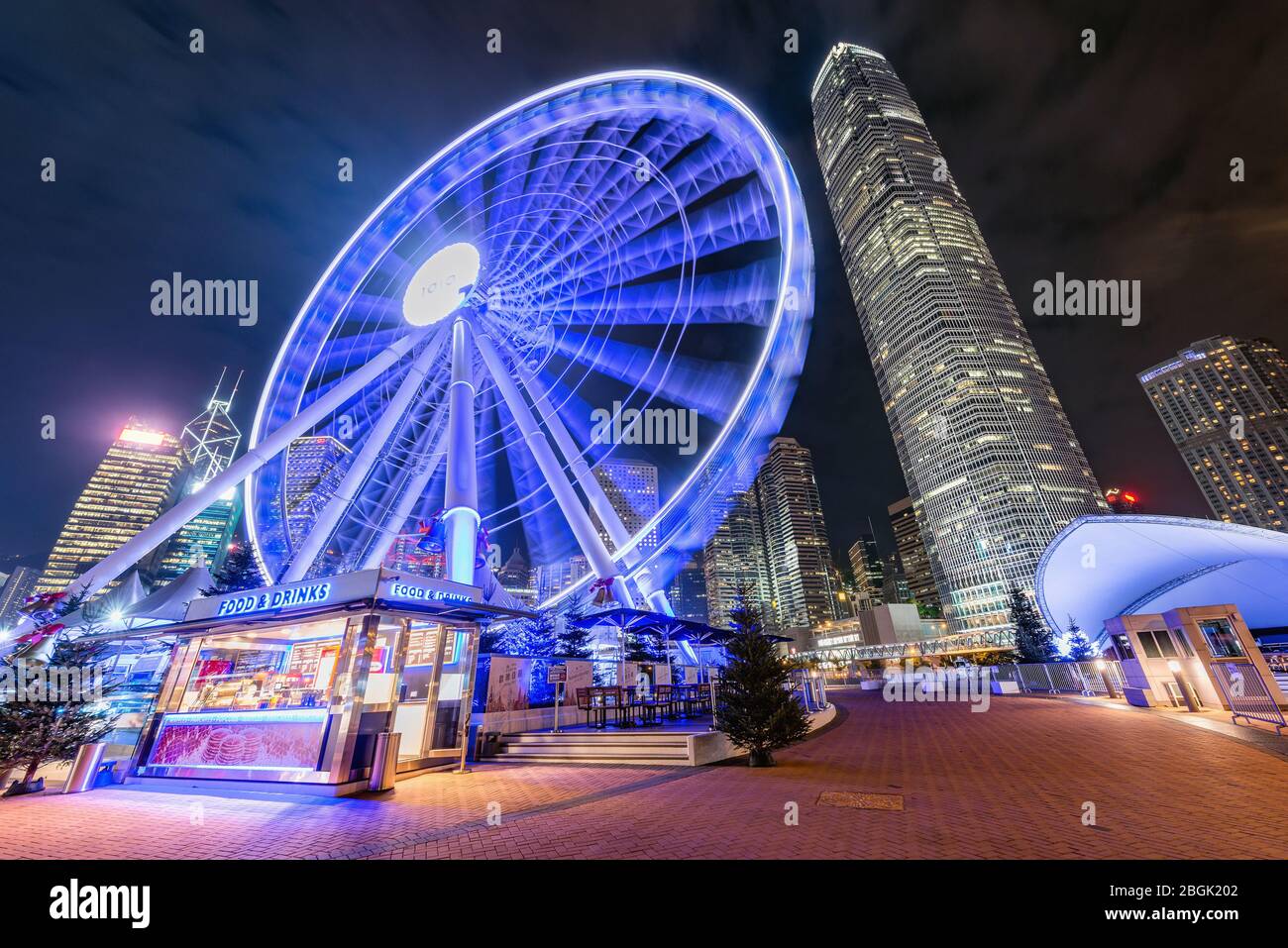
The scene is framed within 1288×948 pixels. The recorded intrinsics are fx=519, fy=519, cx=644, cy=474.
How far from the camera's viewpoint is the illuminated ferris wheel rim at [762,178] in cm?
1532

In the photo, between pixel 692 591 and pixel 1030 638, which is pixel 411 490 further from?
pixel 692 591

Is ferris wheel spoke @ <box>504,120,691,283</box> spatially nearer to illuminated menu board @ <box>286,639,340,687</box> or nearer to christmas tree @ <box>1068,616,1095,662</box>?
illuminated menu board @ <box>286,639,340,687</box>

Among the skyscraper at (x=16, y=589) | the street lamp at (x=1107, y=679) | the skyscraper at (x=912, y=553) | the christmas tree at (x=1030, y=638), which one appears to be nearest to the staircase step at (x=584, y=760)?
the street lamp at (x=1107, y=679)

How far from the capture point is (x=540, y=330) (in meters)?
19.4

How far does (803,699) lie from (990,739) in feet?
22.6

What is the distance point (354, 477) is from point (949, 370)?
10466 cm

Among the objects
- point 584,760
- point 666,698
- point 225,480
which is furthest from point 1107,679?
point 225,480

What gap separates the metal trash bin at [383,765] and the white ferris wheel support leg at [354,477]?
31.5 feet

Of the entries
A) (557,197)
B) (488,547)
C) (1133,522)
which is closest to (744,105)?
(557,197)

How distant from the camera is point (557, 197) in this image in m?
18.8

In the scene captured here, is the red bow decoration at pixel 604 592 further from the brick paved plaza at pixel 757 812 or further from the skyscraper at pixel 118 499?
the skyscraper at pixel 118 499

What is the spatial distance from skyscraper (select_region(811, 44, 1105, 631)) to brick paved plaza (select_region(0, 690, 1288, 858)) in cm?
9019

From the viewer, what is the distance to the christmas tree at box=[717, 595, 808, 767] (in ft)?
30.6
